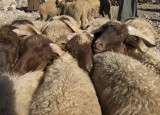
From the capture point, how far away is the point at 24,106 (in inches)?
86.7

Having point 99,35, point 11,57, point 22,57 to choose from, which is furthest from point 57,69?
point 99,35

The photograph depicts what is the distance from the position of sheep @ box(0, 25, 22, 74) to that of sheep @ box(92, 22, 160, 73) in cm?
147

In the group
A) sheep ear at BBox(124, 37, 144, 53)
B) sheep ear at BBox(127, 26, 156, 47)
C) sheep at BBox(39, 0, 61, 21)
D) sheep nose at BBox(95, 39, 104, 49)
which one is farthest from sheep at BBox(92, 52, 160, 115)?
sheep at BBox(39, 0, 61, 21)

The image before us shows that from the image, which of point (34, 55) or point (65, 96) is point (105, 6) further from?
point (65, 96)

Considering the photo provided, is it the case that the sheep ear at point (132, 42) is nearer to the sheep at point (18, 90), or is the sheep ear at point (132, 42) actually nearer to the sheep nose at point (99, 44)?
the sheep nose at point (99, 44)

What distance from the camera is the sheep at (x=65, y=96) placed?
1929 mm

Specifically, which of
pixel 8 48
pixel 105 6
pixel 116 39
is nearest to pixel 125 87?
pixel 116 39

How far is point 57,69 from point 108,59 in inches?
33.8

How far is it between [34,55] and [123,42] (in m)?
1.73

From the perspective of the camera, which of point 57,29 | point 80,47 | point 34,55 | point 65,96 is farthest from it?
point 57,29

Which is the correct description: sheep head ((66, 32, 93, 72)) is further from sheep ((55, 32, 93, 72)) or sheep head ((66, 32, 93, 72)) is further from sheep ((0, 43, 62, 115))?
sheep ((0, 43, 62, 115))

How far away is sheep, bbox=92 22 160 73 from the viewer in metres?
3.43

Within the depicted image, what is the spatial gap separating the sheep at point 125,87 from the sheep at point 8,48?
149cm

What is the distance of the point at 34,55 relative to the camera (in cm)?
310
